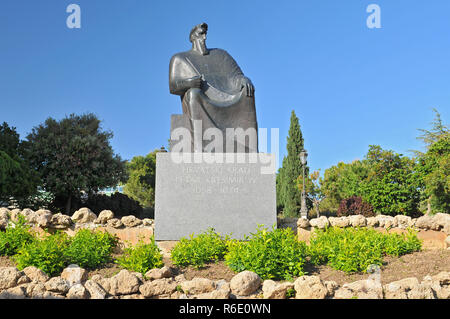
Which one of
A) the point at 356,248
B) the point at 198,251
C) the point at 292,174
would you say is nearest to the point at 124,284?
the point at 198,251

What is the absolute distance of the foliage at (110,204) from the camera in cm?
1928

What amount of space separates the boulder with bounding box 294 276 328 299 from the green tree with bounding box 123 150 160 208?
987 inches

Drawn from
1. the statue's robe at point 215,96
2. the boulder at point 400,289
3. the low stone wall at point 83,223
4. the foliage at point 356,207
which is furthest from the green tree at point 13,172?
the foliage at point 356,207

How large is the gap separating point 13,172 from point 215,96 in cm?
1080

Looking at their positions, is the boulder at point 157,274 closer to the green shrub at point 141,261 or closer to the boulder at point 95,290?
the green shrub at point 141,261

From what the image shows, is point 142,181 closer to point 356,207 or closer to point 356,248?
point 356,207

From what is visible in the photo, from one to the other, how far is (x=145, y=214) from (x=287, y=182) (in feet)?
31.4

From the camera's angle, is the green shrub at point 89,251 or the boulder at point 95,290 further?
the green shrub at point 89,251

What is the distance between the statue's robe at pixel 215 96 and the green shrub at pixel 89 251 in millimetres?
2502

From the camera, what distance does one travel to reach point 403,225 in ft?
24.3
